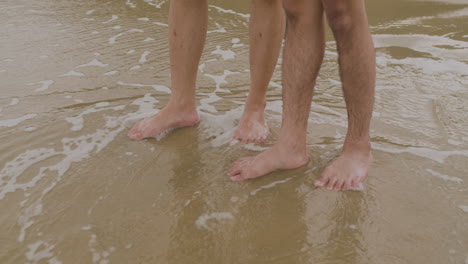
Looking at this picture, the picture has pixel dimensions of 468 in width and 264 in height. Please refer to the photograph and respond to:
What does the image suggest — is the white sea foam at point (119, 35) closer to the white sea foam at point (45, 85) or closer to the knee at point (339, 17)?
the white sea foam at point (45, 85)

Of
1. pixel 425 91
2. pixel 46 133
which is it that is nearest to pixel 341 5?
pixel 425 91

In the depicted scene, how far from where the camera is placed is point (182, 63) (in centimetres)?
216

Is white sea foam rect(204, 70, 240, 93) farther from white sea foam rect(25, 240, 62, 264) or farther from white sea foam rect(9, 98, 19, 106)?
white sea foam rect(25, 240, 62, 264)

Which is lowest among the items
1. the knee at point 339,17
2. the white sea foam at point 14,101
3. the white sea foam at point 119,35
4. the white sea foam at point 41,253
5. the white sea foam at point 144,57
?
the white sea foam at point 41,253

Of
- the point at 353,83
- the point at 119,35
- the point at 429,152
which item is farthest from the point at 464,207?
the point at 119,35

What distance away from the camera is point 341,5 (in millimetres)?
1574

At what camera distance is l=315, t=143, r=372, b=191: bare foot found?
1.70 meters

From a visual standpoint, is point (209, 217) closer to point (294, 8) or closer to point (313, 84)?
point (313, 84)

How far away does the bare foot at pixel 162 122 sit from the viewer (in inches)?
83.4

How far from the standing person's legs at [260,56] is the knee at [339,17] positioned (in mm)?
461

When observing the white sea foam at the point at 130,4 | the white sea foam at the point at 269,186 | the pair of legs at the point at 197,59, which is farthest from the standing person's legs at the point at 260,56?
the white sea foam at the point at 130,4

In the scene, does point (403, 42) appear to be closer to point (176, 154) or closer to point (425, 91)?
point (425, 91)

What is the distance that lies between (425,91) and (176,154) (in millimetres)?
1520

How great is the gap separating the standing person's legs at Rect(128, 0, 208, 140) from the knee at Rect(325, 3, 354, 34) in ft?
2.37
